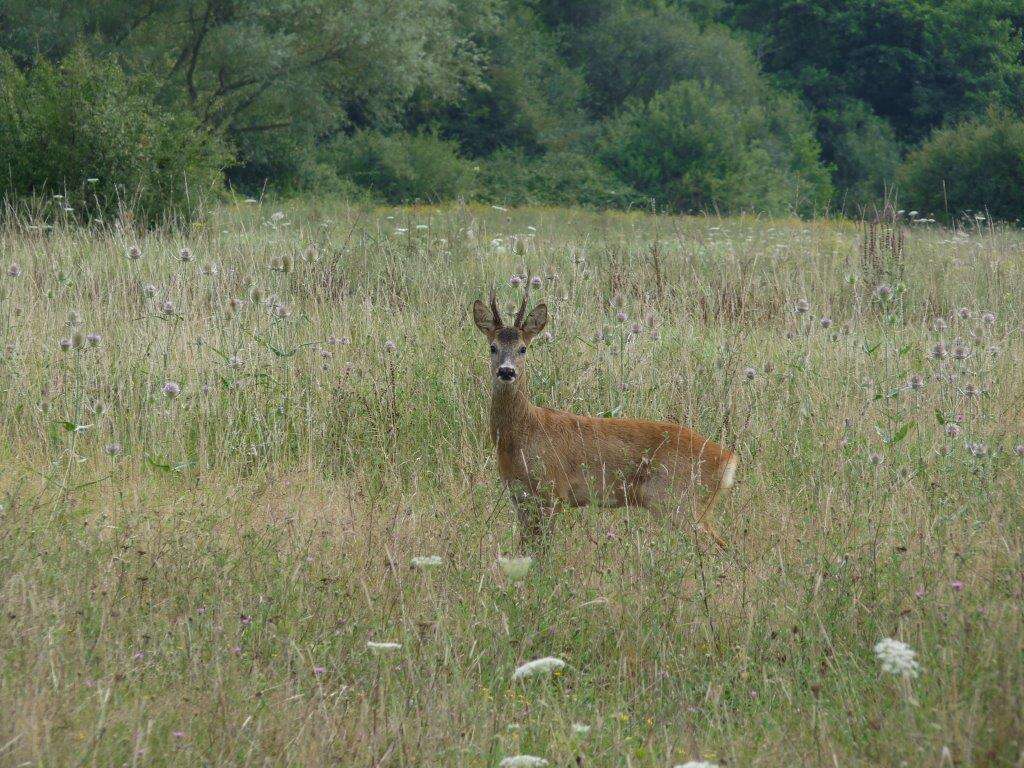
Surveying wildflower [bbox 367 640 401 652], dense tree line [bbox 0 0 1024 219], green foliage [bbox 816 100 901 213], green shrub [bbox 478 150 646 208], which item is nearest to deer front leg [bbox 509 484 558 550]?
wildflower [bbox 367 640 401 652]

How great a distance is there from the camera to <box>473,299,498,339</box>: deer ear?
5.00 metres

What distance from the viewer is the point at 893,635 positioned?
3.61 metres

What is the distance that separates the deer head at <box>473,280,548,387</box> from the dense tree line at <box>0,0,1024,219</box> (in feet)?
24.0

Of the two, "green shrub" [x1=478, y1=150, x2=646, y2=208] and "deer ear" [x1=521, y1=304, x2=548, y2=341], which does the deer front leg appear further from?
"green shrub" [x1=478, y1=150, x2=646, y2=208]

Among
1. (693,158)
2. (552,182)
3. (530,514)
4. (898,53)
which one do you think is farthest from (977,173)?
(530,514)

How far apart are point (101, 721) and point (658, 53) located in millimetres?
42212

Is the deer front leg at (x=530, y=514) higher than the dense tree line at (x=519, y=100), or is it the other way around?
the dense tree line at (x=519, y=100)

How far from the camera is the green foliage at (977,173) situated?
81.3 feet

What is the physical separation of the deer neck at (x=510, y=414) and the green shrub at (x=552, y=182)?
2797 cm

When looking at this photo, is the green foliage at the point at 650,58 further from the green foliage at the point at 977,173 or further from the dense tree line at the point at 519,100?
the green foliage at the point at 977,173

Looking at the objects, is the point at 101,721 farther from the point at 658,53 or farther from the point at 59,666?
the point at 658,53

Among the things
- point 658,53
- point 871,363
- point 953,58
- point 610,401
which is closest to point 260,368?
point 610,401

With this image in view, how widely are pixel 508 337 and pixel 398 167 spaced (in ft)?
92.1

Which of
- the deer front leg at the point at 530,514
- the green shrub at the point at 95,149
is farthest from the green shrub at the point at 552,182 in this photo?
the deer front leg at the point at 530,514
